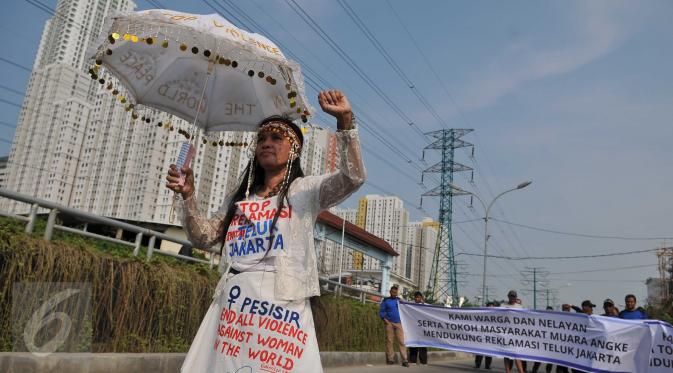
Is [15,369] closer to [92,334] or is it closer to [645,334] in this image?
[92,334]

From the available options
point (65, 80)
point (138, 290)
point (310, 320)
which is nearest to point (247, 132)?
point (310, 320)

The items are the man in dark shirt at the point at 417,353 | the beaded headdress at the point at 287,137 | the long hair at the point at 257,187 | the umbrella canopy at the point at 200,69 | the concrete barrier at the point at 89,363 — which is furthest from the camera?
the man in dark shirt at the point at 417,353

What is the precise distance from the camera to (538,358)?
9.14 meters

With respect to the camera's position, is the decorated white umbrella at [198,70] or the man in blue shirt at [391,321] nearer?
the decorated white umbrella at [198,70]

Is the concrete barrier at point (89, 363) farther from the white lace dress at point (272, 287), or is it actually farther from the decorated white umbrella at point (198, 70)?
the white lace dress at point (272, 287)

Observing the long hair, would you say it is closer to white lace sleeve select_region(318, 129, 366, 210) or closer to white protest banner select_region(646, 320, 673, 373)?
white lace sleeve select_region(318, 129, 366, 210)

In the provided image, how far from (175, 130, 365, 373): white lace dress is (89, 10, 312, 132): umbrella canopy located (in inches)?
37.3

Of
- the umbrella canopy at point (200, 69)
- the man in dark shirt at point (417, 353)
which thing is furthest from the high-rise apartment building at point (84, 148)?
the umbrella canopy at point (200, 69)

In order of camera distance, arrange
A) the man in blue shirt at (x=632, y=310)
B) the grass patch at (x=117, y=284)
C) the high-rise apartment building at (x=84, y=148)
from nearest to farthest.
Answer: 1. the grass patch at (x=117, y=284)
2. the man in blue shirt at (x=632, y=310)
3. the high-rise apartment building at (x=84, y=148)

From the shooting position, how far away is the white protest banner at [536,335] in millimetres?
8219

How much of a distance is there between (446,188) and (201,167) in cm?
1707

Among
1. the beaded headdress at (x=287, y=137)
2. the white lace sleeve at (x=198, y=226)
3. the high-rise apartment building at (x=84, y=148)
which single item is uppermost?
the high-rise apartment building at (x=84, y=148)

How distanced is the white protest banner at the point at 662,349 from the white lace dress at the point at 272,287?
779 cm

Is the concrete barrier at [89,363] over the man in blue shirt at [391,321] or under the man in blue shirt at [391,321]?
under
